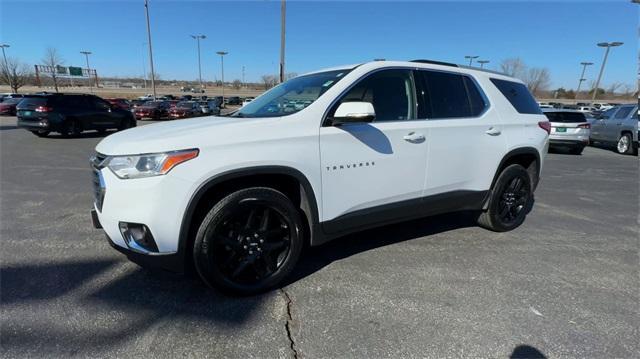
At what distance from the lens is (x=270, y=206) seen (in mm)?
2787

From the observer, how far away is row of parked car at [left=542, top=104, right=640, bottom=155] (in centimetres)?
1225

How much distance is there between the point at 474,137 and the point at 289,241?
2212 millimetres

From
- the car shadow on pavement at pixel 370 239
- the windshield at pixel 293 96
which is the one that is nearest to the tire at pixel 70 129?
the windshield at pixel 293 96

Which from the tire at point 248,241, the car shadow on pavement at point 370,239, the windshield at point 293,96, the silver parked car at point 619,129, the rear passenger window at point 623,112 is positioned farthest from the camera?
the rear passenger window at point 623,112

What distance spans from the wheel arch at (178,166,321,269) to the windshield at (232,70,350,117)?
542 millimetres

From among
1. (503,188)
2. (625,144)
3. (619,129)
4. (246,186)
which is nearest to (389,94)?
(246,186)

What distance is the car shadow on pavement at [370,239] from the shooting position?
11.3ft

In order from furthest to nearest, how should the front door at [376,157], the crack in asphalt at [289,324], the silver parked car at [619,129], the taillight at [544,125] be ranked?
the silver parked car at [619,129]
the taillight at [544,125]
the front door at [376,157]
the crack in asphalt at [289,324]

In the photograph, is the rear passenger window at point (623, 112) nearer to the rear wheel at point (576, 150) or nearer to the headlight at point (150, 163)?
the rear wheel at point (576, 150)

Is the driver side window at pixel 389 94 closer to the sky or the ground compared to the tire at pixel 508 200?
closer to the sky

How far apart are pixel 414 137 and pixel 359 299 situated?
150 cm

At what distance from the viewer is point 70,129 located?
13727 millimetres

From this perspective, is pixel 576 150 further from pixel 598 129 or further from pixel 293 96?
pixel 293 96

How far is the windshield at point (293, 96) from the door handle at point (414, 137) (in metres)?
0.79
